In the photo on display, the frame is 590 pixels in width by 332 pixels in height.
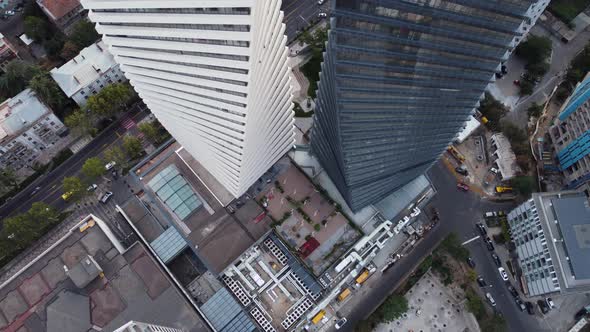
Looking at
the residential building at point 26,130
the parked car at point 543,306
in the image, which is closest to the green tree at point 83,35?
the residential building at point 26,130

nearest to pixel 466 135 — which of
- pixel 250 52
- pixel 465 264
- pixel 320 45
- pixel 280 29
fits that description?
pixel 465 264

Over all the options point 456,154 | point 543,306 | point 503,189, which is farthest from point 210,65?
point 543,306

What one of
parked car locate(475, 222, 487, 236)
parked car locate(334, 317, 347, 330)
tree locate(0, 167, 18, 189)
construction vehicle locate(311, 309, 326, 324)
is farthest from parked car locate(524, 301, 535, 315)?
tree locate(0, 167, 18, 189)

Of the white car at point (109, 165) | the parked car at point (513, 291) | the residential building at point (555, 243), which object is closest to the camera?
the residential building at point (555, 243)

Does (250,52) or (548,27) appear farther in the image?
(548,27)

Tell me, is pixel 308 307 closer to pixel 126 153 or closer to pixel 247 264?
pixel 247 264

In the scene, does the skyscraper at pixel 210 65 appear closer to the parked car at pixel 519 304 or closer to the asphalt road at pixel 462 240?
the asphalt road at pixel 462 240
